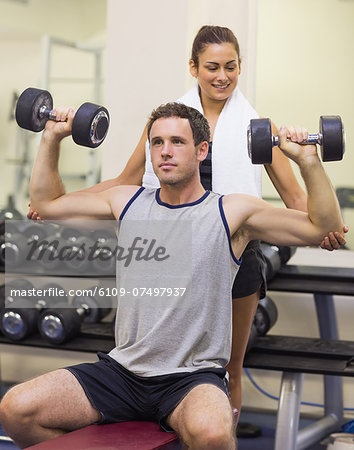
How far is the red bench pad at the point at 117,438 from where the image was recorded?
1775mm

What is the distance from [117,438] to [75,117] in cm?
89

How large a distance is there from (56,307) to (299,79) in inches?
69.4

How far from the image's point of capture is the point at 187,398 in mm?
1866

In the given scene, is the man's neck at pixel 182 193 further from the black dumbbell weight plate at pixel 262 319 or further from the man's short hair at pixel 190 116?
the black dumbbell weight plate at pixel 262 319

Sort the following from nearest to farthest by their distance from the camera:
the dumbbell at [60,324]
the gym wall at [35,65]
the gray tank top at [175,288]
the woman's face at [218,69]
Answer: the gray tank top at [175,288] → the woman's face at [218,69] → the dumbbell at [60,324] → the gym wall at [35,65]

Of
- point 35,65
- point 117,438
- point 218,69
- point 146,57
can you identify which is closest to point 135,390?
point 117,438

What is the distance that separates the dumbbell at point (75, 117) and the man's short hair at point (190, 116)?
166 millimetres

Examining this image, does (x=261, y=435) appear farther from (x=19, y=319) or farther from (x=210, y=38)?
(x=210, y=38)

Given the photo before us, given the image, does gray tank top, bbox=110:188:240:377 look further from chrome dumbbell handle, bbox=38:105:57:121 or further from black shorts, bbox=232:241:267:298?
chrome dumbbell handle, bbox=38:105:57:121

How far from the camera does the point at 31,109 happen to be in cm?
208

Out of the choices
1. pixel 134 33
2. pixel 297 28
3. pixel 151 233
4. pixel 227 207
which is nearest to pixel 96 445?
pixel 151 233

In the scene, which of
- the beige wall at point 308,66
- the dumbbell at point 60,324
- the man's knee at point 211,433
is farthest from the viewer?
the beige wall at point 308,66

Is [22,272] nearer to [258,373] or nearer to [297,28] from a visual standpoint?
[258,373]

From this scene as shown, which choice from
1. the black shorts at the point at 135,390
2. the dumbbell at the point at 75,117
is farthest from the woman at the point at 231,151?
the black shorts at the point at 135,390
